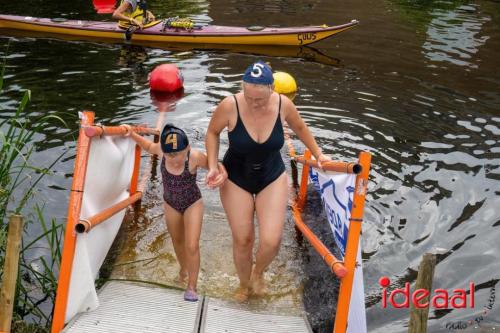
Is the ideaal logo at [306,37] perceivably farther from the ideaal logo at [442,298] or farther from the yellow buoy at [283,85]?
the ideaal logo at [442,298]

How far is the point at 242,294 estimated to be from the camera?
519cm

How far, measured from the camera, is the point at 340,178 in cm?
477

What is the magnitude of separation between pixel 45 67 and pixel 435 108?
29.2ft

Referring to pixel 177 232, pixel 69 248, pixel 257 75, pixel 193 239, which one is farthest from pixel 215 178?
pixel 69 248

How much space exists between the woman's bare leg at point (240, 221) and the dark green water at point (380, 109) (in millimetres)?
531

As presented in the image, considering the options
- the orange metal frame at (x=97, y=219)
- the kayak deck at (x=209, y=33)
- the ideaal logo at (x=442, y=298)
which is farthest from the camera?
the kayak deck at (x=209, y=33)

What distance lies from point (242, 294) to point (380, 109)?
22.5ft

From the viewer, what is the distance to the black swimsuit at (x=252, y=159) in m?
4.94

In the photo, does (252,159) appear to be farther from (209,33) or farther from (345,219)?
(209,33)

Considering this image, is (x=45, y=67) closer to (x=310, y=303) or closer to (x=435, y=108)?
(x=435, y=108)

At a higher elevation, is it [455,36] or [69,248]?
[455,36]

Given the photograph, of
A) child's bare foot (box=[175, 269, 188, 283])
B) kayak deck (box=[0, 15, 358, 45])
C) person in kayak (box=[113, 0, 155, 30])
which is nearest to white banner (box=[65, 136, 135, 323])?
child's bare foot (box=[175, 269, 188, 283])

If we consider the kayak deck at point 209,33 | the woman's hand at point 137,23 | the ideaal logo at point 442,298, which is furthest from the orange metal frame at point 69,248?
the woman's hand at point 137,23

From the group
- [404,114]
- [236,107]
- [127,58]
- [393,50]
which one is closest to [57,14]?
[127,58]
